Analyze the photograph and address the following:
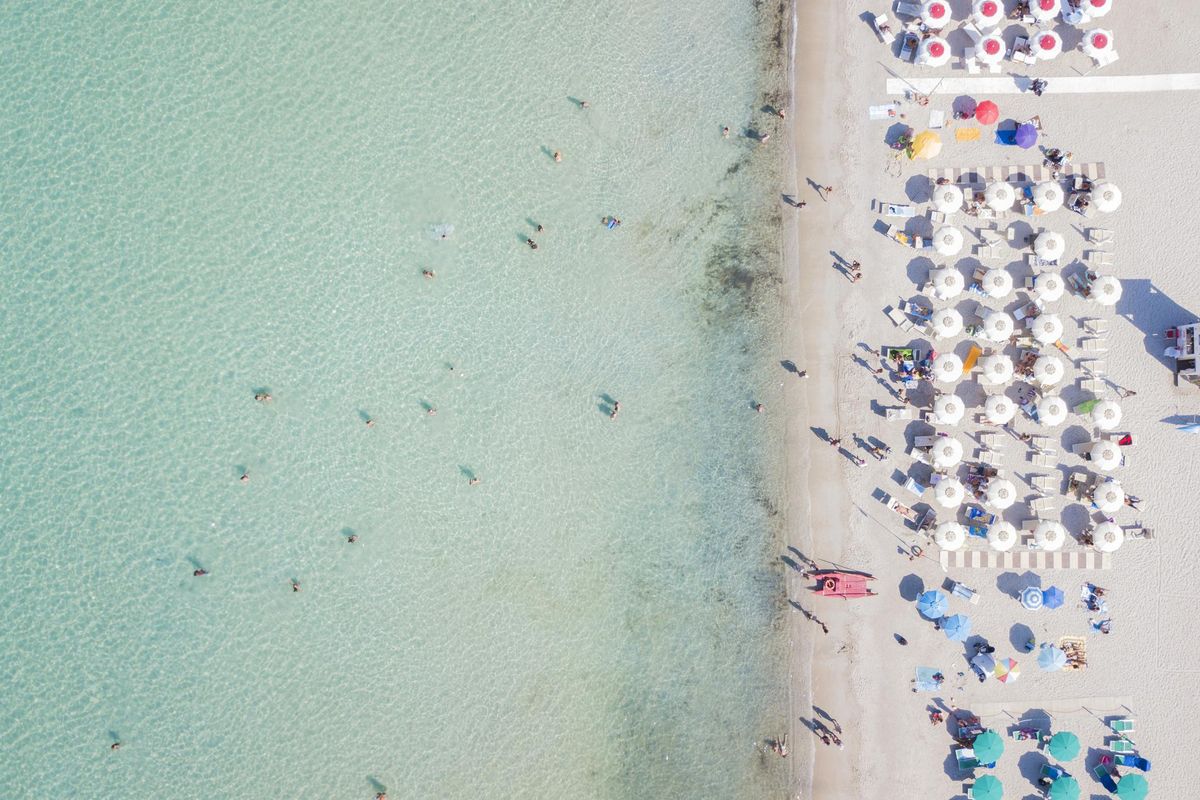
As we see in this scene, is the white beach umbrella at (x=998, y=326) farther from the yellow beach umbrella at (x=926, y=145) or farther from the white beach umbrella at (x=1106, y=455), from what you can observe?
the yellow beach umbrella at (x=926, y=145)

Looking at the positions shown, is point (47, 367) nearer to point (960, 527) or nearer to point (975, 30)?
point (960, 527)

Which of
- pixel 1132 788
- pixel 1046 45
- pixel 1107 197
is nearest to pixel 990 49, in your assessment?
pixel 1046 45

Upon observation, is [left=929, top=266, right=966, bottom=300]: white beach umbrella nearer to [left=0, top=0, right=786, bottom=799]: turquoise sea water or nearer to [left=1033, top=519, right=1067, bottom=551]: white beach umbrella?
[left=0, top=0, right=786, bottom=799]: turquoise sea water

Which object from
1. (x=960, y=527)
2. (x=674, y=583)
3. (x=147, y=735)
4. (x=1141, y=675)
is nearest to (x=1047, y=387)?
(x=960, y=527)

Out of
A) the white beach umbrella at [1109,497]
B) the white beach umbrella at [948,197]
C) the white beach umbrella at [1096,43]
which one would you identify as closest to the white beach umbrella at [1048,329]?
the white beach umbrella at [948,197]

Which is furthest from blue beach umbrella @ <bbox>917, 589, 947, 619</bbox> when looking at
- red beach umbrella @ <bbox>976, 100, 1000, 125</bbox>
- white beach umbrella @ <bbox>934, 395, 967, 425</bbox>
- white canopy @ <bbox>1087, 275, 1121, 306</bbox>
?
red beach umbrella @ <bbox>976, 100, 1000, 125</bbox>
